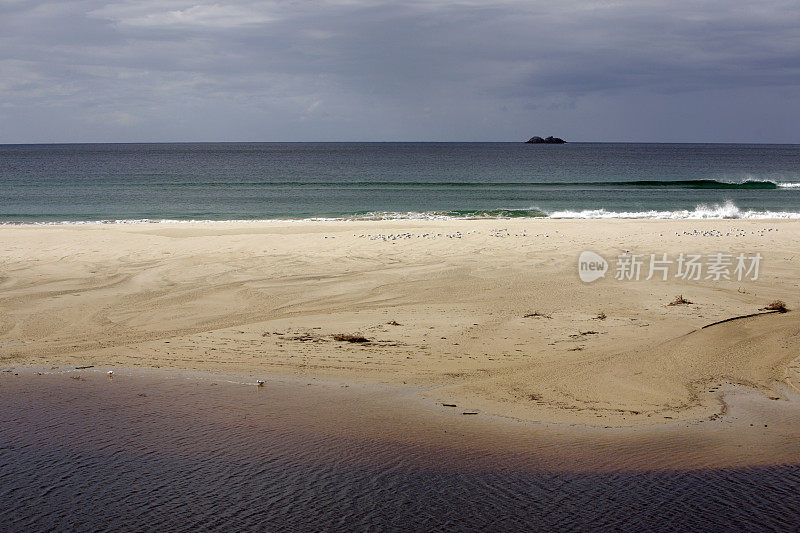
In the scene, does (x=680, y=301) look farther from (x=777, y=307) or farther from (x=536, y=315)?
(x=536, y=315)

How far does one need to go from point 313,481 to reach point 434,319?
456 centimetres

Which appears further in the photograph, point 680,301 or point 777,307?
point 680,301

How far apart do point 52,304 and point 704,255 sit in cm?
1198

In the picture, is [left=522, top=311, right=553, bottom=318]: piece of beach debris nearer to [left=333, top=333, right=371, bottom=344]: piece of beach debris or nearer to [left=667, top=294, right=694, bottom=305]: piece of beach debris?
[left=667, top=294, right=694, bottom=305]: piece of beach debris

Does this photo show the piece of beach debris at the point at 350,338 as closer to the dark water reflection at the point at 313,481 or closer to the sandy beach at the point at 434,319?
the sandy beach at the point at 434,319

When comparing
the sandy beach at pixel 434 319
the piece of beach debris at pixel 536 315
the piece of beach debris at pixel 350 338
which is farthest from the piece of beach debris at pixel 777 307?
the piece of beach debris at pixel 350 338

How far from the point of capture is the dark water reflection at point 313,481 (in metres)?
4.38

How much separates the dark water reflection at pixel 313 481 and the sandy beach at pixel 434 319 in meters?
1.09

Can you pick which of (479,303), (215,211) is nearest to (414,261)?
(479,303)

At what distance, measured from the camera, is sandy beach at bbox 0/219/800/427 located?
7.00 meters

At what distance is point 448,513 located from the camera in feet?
14.6

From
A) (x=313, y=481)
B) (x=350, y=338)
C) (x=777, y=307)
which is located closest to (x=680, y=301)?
(x=777, y=307)

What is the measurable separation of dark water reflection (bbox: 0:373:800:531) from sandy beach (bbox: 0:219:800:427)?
1093 millimetres

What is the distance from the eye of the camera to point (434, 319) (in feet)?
30.5
